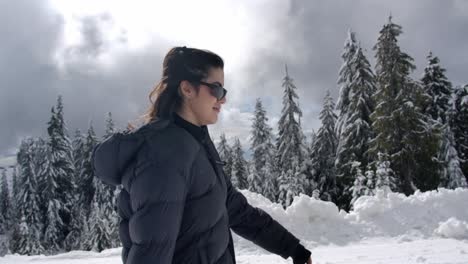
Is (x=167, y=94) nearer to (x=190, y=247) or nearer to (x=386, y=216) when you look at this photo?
(x=190, y=247)

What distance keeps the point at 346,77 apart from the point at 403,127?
756 cm

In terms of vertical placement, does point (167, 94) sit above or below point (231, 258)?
above

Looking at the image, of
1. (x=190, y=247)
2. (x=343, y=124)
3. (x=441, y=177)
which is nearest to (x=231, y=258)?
(x=190, y=247)

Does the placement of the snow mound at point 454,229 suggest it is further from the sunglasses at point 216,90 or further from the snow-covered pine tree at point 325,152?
the snow-covered pine tree at point 325,152

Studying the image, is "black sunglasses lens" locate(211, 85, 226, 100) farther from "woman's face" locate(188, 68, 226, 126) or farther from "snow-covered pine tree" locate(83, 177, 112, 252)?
"snow-covered pine tree" locate(83, 177, 112, 252)

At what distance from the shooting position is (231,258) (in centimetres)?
236

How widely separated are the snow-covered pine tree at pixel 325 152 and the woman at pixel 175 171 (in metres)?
32.7

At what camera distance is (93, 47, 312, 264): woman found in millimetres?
1725

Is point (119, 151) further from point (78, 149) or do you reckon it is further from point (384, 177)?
point (78, 149)

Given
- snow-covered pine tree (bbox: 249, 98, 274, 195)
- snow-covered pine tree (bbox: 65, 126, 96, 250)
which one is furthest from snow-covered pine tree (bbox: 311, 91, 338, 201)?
snow-covered pine tree (bbox: 65, 126, 96, 250)

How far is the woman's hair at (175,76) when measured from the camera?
2.14 meters

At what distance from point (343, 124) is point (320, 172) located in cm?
623

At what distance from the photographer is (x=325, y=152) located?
120ft

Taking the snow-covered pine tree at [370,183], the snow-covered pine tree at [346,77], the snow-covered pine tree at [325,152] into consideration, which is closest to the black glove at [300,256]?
the snow-covered pine tree at [370,183]
